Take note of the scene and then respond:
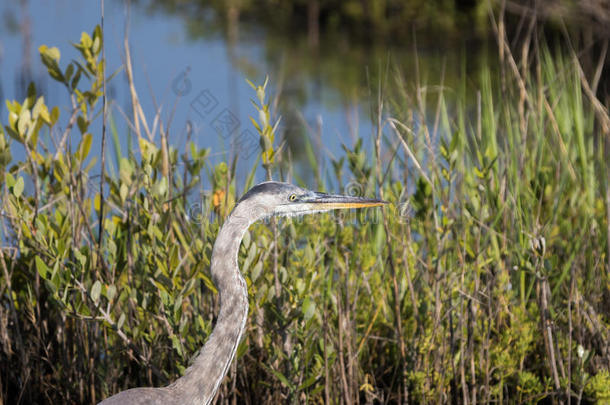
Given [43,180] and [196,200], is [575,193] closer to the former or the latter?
[196,200]

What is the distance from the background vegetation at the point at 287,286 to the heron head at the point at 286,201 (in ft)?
1.04

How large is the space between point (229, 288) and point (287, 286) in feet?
1.85

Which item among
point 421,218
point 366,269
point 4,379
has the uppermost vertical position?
point 421,218

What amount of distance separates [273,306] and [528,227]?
3.18ft

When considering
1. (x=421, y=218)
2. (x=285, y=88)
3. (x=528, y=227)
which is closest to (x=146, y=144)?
(x=421, y=218)

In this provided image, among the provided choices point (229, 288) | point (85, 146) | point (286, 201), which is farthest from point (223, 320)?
point (85, 146)

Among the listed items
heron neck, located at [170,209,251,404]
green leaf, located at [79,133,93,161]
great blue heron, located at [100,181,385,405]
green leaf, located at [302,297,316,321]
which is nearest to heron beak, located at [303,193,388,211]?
great blue heron, located at [100,181,385,405]

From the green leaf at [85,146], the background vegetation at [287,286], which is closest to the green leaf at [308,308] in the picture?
the background vegetation at [287,286]

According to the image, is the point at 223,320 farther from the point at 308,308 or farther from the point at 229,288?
the point at 308,308

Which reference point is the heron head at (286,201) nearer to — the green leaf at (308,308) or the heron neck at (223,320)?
the heron neck at (223,320)

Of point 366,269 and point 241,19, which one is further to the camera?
point 241,19

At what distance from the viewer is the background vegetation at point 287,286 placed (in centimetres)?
255

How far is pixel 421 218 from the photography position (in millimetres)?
3092

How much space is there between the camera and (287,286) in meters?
2.53
